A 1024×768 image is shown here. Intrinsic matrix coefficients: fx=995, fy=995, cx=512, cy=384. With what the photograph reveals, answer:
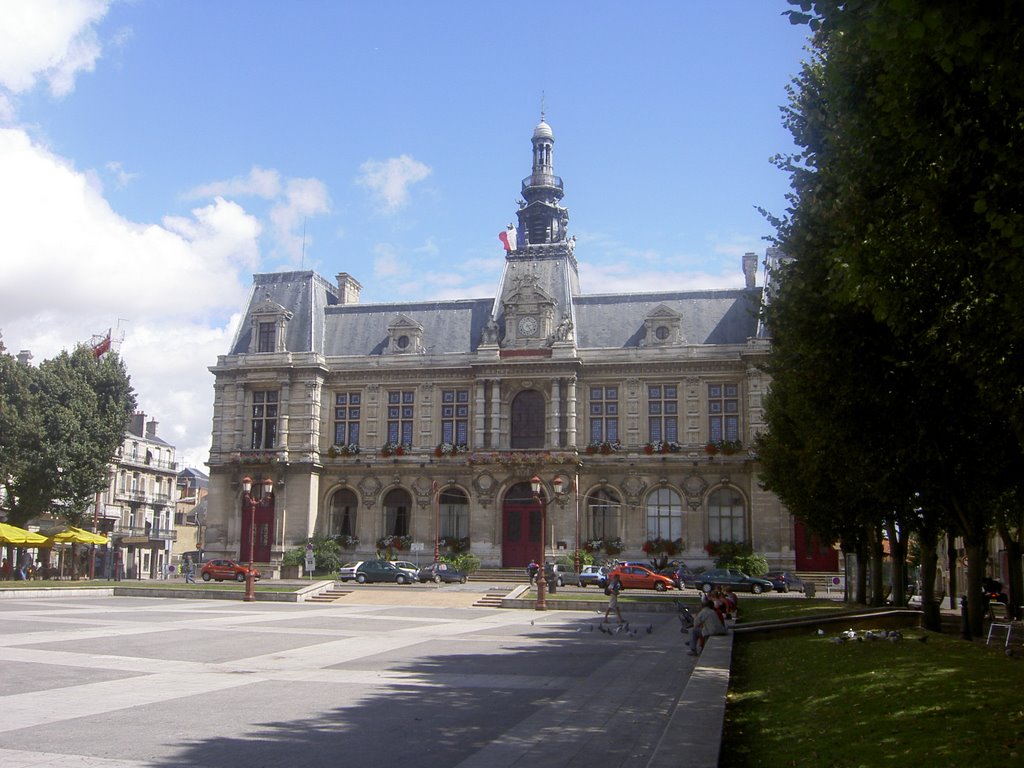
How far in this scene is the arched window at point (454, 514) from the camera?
58219 mm

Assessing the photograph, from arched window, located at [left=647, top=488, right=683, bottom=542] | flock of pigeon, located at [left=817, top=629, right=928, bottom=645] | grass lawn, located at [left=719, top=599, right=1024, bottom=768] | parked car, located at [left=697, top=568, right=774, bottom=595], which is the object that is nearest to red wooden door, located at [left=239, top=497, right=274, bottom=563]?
arched window, located at [left=647, top=488, right=683, bottom=542]

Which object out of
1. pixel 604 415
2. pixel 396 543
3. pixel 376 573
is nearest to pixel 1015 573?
pixel 604 415

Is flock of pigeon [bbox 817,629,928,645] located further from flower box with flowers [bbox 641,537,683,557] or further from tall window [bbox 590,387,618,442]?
tall window [bbox 590,387,618,442]

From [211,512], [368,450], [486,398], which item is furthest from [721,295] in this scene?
[211,512]

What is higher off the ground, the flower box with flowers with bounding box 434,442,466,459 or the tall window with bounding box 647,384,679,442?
the tall window with bounding box 647,384,679,442

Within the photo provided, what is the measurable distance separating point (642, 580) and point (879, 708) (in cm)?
3509

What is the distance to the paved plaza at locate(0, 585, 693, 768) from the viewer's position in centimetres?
1109

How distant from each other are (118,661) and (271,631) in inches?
308

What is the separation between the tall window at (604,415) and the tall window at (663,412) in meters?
1.94

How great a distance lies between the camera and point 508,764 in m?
10.7

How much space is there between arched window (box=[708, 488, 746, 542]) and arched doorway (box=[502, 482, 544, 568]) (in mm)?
9659

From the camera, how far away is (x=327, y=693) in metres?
15.4

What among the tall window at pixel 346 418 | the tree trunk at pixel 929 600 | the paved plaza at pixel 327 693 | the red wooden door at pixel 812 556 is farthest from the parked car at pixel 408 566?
the tree trunk at pixel 929 600

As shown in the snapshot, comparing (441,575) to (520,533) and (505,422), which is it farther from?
(505,422)
